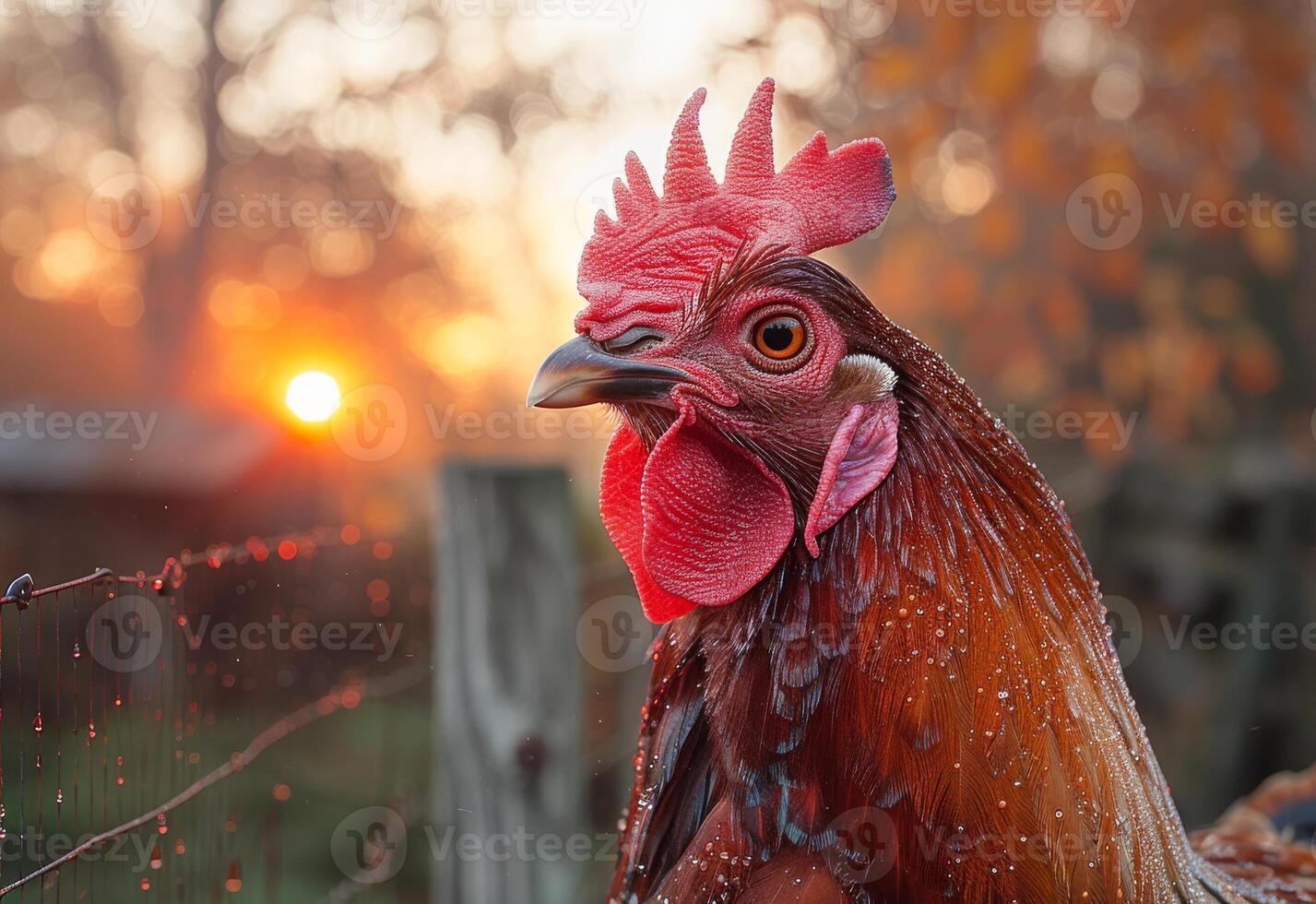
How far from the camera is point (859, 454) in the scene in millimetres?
1711

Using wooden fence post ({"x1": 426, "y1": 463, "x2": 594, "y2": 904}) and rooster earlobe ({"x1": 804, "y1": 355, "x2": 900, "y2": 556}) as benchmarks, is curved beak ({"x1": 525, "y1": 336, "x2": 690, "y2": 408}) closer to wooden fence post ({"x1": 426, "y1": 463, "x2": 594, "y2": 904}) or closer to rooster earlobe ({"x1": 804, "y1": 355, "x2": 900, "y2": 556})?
rooster earlobe ({"x1": 804, "y1": 355, "x2": 900, "y2": 556})

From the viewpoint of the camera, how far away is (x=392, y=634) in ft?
17.0

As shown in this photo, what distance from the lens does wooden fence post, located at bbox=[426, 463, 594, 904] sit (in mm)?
2836

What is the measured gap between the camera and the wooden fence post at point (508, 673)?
2836mm

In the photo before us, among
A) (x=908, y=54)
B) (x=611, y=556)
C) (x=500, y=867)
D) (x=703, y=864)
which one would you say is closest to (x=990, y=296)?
(x=908, y=54)

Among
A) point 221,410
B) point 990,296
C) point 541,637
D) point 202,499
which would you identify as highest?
point 221,410

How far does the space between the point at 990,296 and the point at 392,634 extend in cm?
398

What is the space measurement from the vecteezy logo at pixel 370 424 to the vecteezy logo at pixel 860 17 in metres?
4.27

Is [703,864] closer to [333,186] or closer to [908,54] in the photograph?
[908,54]
